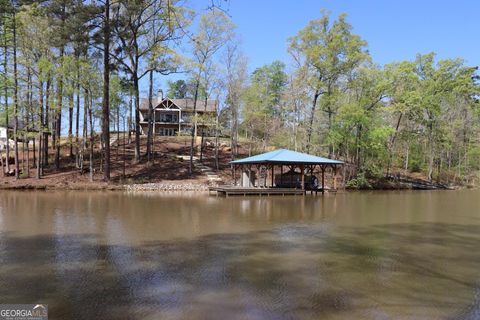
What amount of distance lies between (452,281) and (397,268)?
35.6 inches

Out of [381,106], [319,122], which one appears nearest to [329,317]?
[319,122]

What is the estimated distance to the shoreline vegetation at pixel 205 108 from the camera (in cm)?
2255

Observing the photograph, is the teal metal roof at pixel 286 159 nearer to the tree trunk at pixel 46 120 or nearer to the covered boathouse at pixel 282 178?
the covered boathouse at pixel 282 178

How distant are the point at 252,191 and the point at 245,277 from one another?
16.6 meters

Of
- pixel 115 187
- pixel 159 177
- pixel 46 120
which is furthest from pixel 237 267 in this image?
pixel 46 120

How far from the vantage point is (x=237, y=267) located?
670cm

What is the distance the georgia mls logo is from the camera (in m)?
4.41

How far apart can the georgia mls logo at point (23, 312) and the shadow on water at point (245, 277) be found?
0.13 meters

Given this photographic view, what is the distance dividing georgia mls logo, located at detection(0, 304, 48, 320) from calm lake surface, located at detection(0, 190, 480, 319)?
15 cm

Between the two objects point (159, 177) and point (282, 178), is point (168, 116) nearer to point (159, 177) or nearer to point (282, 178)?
point (159, 177)

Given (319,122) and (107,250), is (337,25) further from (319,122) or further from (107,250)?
(107,250)

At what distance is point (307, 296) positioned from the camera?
5.33 metres

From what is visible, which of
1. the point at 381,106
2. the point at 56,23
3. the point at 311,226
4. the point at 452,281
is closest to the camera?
the point at 452,281

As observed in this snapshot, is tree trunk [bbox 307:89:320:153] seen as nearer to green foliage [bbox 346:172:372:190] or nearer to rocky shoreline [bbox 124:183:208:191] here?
green foliage [bbox 346:172:372:190]
